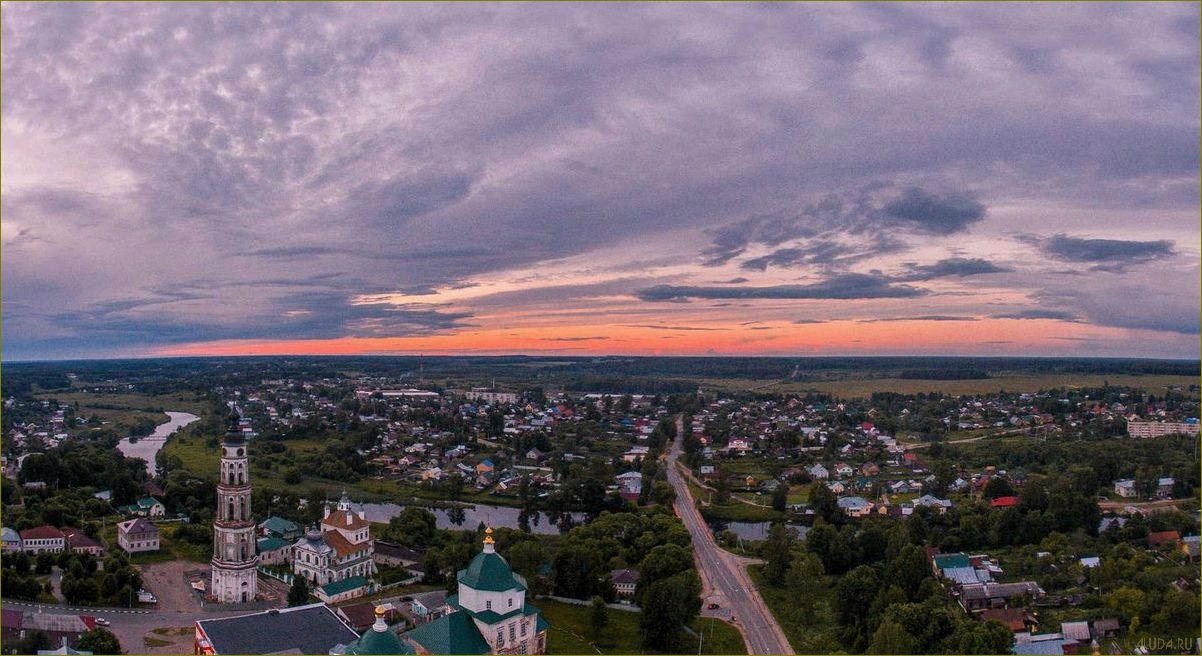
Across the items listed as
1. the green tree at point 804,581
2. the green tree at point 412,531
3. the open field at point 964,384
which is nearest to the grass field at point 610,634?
the green tree at point 804,581

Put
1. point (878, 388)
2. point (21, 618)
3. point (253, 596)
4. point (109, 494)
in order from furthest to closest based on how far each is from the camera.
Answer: point (878, 388) → point (109, 494) → point (253, 596) → point (21, 618)

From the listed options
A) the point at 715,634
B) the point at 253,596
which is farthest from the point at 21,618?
the point at 715,634

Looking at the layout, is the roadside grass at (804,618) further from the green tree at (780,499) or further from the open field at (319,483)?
the open field at (319,483)

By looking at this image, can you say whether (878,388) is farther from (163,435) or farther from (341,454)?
(163,435)

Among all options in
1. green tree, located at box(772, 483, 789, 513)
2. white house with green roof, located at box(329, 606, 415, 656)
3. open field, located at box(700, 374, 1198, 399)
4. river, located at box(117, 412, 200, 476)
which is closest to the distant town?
white house with green roof, located at box(329, 606, 415, 656)

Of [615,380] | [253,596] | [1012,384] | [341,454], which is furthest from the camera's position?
[615,380]
